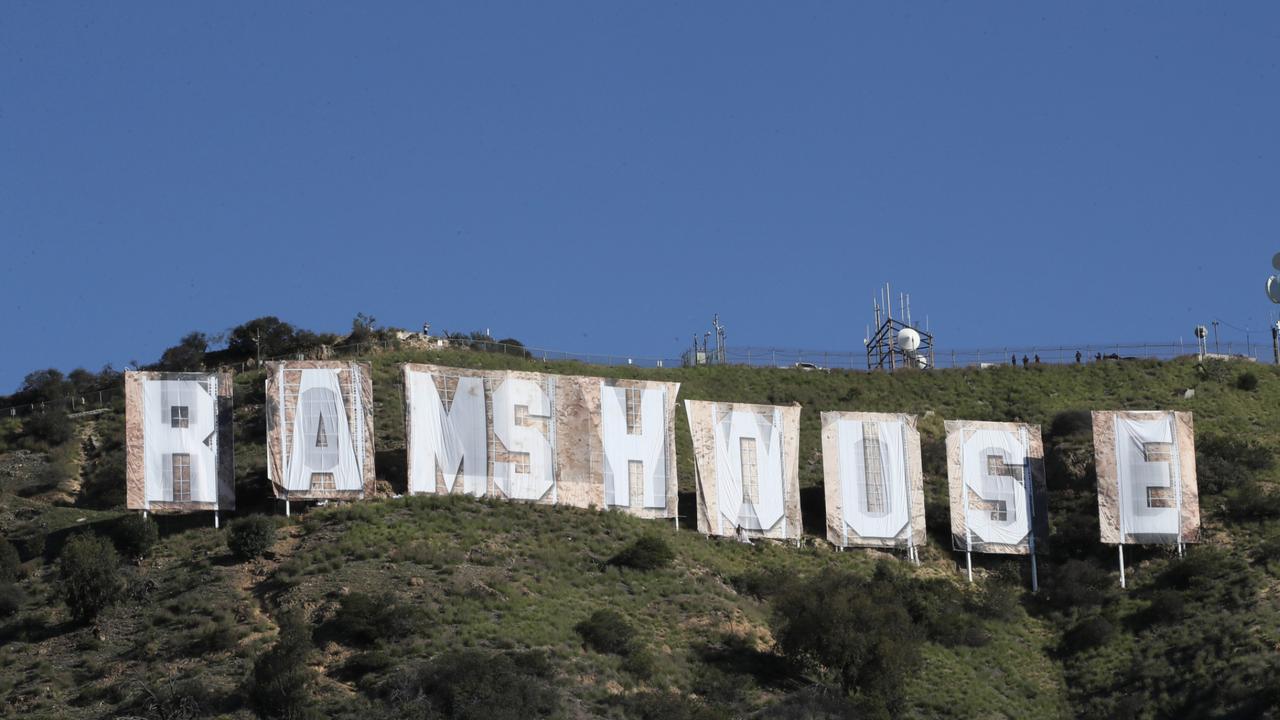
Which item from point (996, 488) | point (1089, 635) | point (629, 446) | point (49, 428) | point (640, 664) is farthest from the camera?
point (49, 428)

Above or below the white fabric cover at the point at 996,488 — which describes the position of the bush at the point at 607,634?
below

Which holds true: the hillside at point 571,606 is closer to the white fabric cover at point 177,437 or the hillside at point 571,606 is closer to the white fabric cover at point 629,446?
the white fabric cover at point 629,446

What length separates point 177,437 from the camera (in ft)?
248

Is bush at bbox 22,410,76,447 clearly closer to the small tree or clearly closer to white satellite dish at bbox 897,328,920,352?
the small tree

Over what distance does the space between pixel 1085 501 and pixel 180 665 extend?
3938 centimetres

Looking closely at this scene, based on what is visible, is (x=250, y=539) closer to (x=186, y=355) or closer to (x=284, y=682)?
(x=284, y=682)

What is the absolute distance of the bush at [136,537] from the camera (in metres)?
72.8

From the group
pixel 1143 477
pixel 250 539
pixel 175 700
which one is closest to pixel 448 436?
pixel 250 539

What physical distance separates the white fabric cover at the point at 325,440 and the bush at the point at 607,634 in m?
12.5

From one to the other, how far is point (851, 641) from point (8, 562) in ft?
96.2

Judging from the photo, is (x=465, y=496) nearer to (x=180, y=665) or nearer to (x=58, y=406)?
(x=180, y=665)

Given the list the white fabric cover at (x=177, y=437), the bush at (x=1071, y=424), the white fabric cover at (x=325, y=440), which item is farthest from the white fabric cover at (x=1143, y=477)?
the white fabric cover at (x=177, y=437)

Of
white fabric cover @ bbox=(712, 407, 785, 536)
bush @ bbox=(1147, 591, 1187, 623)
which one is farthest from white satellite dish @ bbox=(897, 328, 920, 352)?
bush @ bbox=(1147, 591, 1187, 623)

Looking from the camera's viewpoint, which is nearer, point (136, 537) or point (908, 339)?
point (136, 537)
